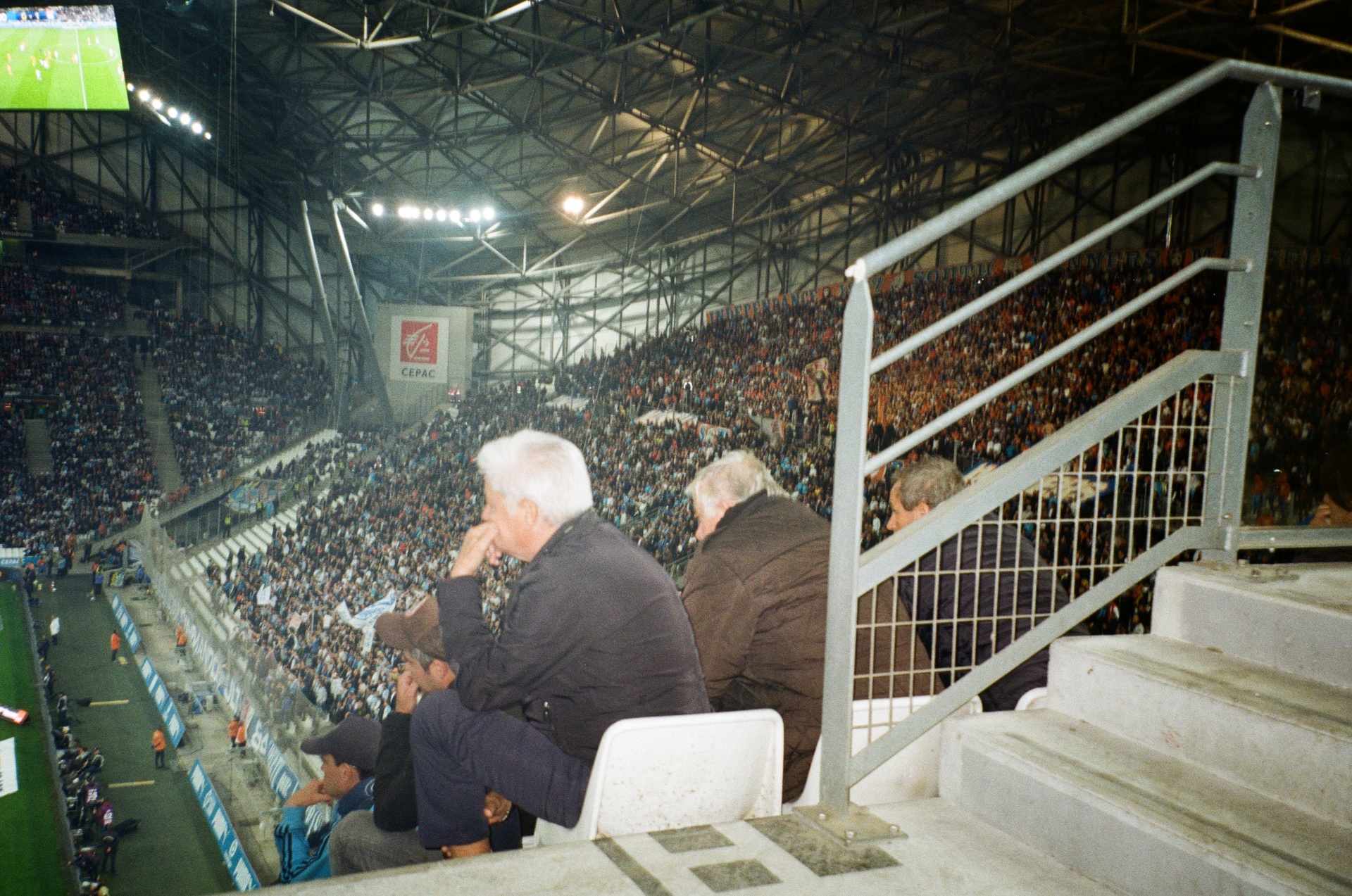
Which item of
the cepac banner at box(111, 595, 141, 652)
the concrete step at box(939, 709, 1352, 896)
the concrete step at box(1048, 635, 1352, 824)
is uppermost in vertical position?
the concrete step at box(1048, 635, 1352, 824)

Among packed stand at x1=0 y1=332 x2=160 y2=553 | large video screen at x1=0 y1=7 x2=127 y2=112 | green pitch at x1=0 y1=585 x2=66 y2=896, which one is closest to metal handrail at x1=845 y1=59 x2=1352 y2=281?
green pitch at x1=0 y1=585 x2=66 y2=896

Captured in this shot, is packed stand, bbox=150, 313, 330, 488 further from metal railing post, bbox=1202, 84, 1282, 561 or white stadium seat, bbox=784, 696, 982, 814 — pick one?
metal railing post, bbox=1202, 84, 1282, 561

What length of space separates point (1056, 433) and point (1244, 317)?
0.42 metres

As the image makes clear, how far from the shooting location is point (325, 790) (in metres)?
4.45

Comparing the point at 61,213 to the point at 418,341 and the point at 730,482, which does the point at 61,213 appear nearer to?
the point at 418,341

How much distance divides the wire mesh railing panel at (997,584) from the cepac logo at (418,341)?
577 centimetres

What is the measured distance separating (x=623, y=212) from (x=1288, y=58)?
4912 millimetres

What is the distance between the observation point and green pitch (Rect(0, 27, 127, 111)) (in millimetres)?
7980

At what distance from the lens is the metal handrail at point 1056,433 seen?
1.06 meters

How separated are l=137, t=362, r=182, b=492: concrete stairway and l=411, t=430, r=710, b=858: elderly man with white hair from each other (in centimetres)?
913

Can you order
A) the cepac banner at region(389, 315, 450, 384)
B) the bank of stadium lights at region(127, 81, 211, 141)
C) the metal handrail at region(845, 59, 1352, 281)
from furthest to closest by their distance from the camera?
the bank of stadium lights at region(127, 81, 211, 141) → the cepac banner at region(389, 315, 450, 384) → the metal handrail at region(845, 59, 1352, 281)

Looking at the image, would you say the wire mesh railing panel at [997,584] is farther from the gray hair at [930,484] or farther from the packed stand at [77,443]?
the packed stand at [77,443]

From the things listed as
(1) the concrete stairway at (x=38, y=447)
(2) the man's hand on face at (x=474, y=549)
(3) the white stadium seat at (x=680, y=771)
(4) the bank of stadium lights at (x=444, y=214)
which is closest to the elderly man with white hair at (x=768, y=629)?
(2) the man's hand on face at (x=474, y=549)

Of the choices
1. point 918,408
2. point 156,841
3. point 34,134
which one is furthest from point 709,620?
point 34,134
